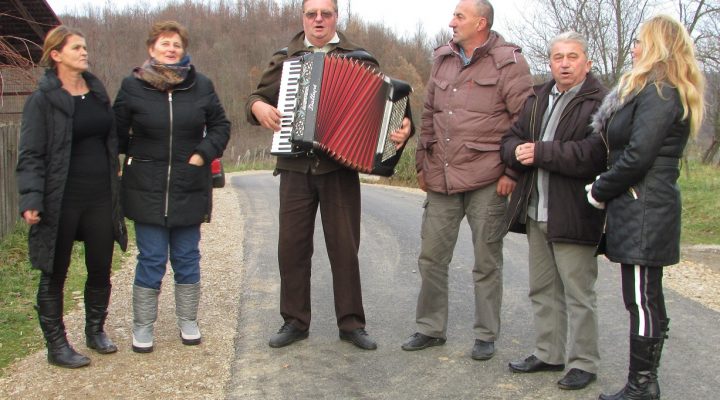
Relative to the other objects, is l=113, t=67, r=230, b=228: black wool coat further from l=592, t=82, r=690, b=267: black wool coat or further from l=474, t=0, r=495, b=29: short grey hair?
l=592, t=82, r=690, b=267: black wool coat

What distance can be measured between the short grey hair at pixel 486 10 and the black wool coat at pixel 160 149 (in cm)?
186

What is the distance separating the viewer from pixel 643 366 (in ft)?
12.6

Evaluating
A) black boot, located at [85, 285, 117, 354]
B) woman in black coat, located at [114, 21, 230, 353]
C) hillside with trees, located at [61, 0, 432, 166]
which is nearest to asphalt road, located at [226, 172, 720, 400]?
woman in black coat, located at [114, 21, 230, 353]

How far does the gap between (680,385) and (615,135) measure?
158 centimetres

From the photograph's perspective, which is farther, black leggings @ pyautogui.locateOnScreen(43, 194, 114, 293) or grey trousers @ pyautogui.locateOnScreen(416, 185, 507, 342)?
grey trousers @ pyautogui.locateOnScreen(416, 185, 507, 342)

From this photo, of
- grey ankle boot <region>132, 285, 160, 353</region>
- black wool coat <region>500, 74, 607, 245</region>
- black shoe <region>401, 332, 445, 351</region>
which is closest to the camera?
black wool coat <region>500, 74, 607, 245</region>

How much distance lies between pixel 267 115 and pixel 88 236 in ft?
4.47

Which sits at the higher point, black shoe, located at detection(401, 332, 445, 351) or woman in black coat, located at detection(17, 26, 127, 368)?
woman in black coat, located at detection(17, 26, 127, 368)

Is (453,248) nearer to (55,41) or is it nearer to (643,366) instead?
(643,366)

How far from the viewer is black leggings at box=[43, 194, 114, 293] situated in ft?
14.6

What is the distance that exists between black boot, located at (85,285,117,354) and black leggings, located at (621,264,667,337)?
3206mm

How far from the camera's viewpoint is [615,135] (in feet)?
12.6

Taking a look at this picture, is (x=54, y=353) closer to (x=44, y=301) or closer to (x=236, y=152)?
(x=44, y=301)

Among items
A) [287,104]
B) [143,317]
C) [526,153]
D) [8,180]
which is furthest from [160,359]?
[8,180]
